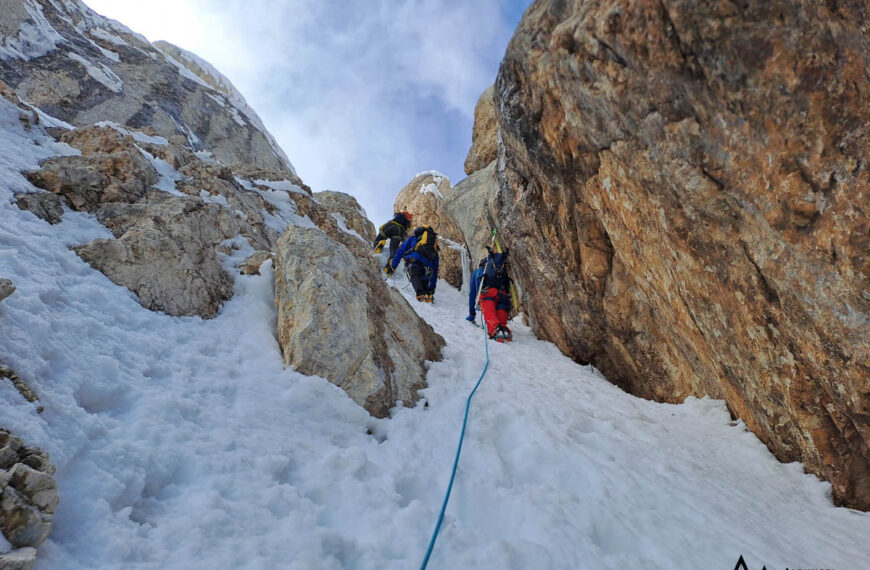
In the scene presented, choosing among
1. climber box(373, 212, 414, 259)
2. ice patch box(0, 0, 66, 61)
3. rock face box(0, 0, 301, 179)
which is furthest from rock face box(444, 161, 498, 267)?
ice patch box(0, 0, 66, 61)

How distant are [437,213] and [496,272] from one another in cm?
1102

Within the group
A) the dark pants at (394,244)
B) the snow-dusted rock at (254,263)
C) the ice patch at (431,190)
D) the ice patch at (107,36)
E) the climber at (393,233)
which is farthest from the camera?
the ice patch at (431,190)

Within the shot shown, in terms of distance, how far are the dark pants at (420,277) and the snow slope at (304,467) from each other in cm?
759

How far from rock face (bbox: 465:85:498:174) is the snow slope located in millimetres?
15769

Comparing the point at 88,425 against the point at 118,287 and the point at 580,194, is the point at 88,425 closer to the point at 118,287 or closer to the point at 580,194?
the point at 118,287

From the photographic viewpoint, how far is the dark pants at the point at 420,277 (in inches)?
482

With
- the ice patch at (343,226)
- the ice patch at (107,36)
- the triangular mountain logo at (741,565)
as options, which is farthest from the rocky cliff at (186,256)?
the ice patch at (107,36)

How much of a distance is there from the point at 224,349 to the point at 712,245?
5142 millimetres

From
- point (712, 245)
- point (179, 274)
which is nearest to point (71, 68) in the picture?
point (179, 274)

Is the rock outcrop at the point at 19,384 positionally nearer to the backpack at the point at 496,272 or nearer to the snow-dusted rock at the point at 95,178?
the snow-dusted rock at the point at 95,178

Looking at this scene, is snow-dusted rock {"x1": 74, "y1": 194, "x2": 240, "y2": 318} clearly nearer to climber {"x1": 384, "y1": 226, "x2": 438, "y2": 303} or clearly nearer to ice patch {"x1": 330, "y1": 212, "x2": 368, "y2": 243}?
ice patch {"x1": 330, "y1": 212, "x2": 368, "y2": 243}

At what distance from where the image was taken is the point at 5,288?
2682 mm

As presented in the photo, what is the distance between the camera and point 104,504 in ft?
6.68

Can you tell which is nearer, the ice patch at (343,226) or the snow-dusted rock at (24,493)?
the snow-dusted rock at (24,493)
